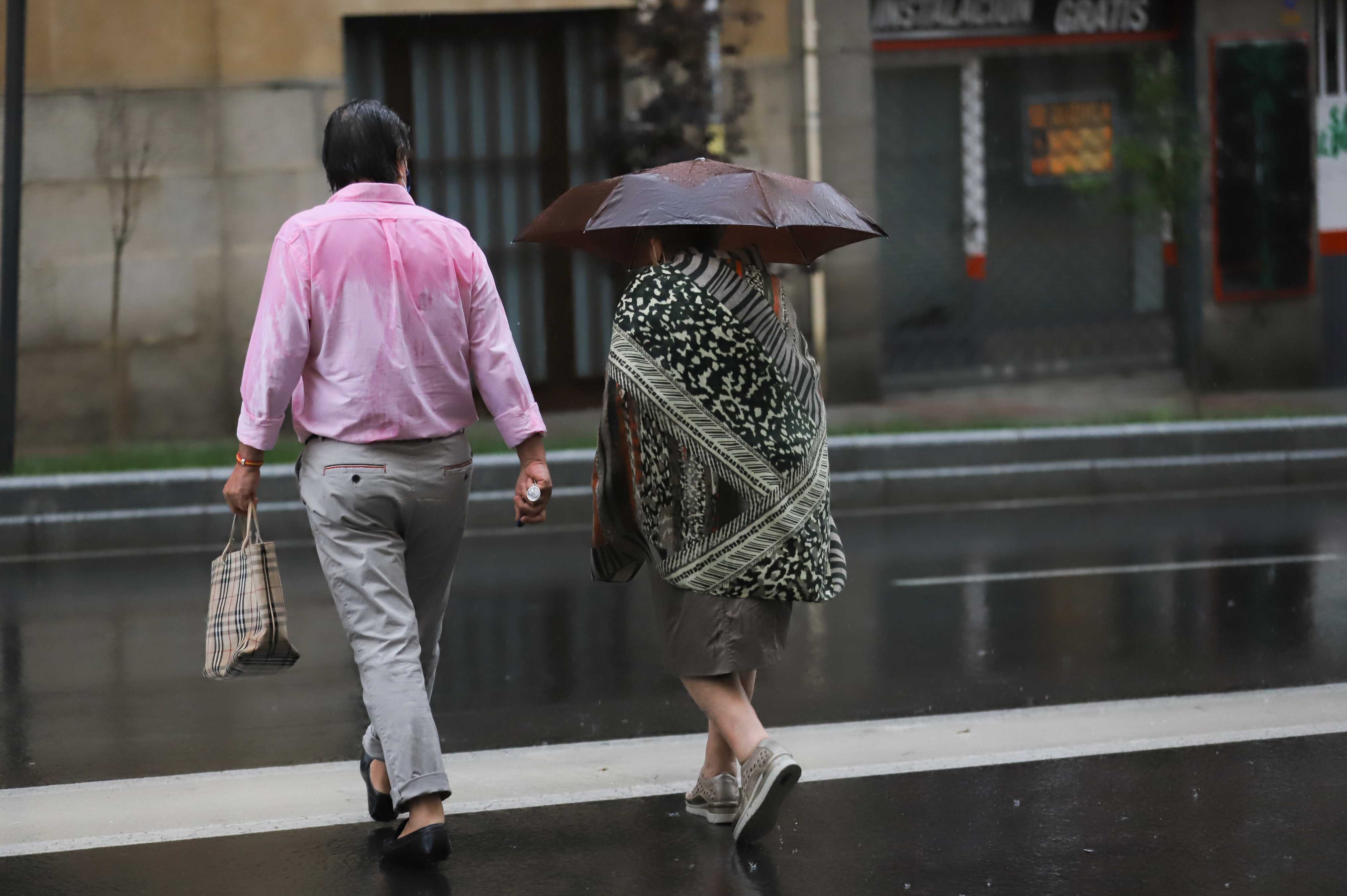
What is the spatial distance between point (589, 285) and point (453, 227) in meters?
11.1

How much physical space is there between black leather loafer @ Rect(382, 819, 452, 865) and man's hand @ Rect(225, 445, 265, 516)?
2.83 ft

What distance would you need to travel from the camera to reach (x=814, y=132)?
49.5 ft

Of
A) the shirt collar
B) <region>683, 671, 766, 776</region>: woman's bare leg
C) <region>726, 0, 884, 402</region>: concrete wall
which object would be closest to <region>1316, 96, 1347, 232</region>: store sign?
<region>726, 0, 884, 402</region>: concrete wall

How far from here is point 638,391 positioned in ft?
13.1

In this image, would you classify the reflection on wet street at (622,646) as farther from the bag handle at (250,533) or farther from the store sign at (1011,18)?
the store sign at (1011,18)

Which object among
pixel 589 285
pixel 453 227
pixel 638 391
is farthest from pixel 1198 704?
pixel 589 285

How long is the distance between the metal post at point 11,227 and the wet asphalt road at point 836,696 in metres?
1.50

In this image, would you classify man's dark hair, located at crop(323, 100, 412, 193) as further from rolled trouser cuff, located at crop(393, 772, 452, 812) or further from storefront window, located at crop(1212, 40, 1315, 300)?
storefront window, located at crop(1212, 40, 1315, 300)

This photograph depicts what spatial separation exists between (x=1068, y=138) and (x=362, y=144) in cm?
1349

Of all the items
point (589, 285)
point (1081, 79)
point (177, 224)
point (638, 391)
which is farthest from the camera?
point (1081, 79)

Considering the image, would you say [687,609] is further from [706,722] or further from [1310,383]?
[1310,383]

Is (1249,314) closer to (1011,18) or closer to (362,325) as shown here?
(1011,18)

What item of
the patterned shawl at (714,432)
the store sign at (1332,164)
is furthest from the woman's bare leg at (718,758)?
the store sign at (1332,164)

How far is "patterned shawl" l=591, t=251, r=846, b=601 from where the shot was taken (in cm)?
400
